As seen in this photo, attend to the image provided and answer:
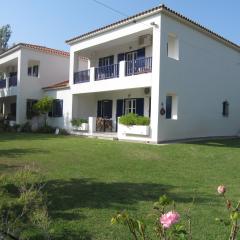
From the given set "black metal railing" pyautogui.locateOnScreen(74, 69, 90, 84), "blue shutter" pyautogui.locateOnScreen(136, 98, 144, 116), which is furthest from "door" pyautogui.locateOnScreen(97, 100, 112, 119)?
"blue shutter" pyautogui.locateOnScreen(136, 98, 144, 116)

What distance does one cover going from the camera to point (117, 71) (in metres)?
22.0

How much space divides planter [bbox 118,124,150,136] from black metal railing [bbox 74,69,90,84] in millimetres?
5519

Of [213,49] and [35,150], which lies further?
[213,49]

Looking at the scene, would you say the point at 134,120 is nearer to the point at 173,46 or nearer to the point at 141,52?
the point at 173,46

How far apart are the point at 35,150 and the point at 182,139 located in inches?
332

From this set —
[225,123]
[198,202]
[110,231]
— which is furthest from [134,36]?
[110,231]

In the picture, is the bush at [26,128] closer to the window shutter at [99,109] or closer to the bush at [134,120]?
the window shutter at [99,109]

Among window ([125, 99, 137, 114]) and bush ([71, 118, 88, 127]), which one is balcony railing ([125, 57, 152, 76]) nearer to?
window ([125, 99, 137, 114])

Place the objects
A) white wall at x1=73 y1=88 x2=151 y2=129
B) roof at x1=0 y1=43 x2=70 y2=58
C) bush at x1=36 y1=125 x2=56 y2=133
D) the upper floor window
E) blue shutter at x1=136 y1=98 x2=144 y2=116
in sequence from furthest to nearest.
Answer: the upper floor window < roof at x1=0 y1=43 x2=70 y2=58 < bush at x1=36 y1=125 x2=56 y2=133 < white wall at x1=73 y1=88 x2=151 y2=129 < blue shutter at x1=136 y1=98 x2=144 y2=116

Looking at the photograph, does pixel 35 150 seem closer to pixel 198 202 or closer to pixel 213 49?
pixel 198 202

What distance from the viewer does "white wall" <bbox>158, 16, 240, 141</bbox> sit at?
18859mm

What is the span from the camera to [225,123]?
24.2 metres

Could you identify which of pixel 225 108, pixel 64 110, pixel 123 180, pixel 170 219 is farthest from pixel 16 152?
pixel 225 108

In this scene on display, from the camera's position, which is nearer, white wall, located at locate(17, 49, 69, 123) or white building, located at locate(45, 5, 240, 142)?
white building, located at locate(45, 5, 240, 142)
